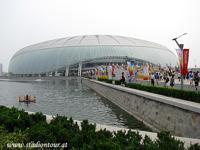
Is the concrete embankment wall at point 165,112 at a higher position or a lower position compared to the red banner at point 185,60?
lower

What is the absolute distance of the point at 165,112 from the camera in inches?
481

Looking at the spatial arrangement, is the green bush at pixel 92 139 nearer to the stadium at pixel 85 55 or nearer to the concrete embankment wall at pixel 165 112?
the concrete embankment wall at pixel 165 112

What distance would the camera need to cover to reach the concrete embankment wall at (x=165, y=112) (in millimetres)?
9609

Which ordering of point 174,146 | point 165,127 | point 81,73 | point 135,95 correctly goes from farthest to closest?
point 81,73 → point 135,95 → point 165,127 → point 174,146

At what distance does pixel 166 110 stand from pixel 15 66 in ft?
384

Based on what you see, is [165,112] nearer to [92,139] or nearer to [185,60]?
[185,60]

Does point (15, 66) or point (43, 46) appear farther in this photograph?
point (15, 66)

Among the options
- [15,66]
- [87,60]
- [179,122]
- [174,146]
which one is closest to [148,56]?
[87,60]

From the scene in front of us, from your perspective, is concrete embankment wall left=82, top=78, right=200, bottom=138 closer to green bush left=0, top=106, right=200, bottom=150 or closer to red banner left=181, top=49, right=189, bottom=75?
red banner left=181, top=49, right=189, bottom=75

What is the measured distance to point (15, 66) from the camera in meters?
122

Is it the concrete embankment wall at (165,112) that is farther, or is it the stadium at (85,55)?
the stadium at (85,55)

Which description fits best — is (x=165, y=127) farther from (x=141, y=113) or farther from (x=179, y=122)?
(x=141, y=113)

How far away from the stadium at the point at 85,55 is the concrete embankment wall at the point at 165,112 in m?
72.9

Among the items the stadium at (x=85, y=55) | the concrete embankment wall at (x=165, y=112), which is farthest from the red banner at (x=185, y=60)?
the stadium at (x=85, y=55)
